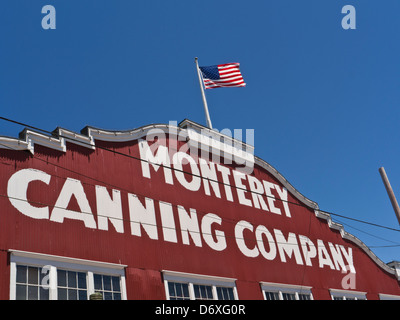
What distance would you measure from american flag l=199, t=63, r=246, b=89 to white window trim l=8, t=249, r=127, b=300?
502 inches

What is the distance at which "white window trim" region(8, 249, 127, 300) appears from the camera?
43.5ft

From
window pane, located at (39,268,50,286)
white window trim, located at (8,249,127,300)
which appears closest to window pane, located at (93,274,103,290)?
white window trim, located at (8,249,127,300)

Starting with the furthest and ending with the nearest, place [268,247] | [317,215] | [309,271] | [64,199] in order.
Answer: [317,215]
[309,271]
[268,247]
[64,199]

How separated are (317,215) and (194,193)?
10.3 metres

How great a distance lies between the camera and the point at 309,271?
23484 mm

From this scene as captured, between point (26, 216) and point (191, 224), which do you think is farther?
point (191, 224)

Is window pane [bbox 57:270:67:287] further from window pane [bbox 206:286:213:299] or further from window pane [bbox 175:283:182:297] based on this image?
window pane [bbox 206:286:213:299]

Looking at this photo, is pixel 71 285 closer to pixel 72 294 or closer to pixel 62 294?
pixel 72 294

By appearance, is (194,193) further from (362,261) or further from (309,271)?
(362,261)

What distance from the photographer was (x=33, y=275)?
1359 centimetres

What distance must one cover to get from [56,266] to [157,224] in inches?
188

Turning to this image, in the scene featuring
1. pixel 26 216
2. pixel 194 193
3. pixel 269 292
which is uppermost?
pixel 194 193

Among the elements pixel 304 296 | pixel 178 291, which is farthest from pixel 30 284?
pixel 304 296
